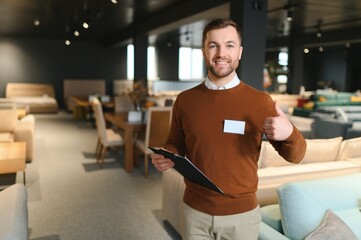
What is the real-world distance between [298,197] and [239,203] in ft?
1.66

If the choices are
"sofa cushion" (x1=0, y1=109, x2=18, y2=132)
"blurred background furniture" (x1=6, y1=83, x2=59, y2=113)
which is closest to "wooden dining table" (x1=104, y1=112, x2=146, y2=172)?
"sofa cushion" (x1=0, y1=109, x2=18, y2=132)

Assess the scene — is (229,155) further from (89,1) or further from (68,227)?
(89,1)

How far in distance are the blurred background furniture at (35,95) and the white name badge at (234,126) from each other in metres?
10.6

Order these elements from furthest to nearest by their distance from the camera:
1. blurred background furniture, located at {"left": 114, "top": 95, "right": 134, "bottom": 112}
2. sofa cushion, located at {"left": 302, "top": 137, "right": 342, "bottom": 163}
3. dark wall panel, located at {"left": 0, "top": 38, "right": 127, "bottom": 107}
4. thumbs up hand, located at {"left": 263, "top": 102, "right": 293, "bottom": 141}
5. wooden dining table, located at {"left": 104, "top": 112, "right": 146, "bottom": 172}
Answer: dark wall panel, located at {"left": 0, "top": 38, "right": 127, "bottom": 107} → blurred background furniture, located at {"left": 114, "top": 95, "right": 134, "bottom": 112} → wooden dining table, located at {"left": 104, "top": 112, "right": 146, "bottom": 172} → sofa cushion, located at {"left": 302, "top": 137, "right": 342, "bottom": 163} → thumbs up hand, located at {"left": 263, "top": 102, "right": 293, "bottom": 141}

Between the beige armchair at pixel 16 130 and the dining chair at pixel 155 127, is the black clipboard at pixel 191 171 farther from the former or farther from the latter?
the beige armchair at pixel 16 130

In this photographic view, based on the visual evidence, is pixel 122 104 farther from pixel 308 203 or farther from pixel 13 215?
pixel 308 203

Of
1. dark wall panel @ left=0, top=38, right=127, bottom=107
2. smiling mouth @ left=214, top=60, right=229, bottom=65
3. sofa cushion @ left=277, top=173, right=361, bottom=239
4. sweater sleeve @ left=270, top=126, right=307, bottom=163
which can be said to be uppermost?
dark wall panel @ left=0, top=38, right=127, bottom=107

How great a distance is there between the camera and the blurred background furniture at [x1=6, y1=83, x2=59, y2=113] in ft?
35.5

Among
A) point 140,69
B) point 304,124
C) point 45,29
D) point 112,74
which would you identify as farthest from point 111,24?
point 304,124

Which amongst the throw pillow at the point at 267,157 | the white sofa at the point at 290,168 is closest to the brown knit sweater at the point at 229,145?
the white sofa at the point at 290,168

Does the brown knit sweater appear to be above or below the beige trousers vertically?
above

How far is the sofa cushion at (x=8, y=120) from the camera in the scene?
5.24m

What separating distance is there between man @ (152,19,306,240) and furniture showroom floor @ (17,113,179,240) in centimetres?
165

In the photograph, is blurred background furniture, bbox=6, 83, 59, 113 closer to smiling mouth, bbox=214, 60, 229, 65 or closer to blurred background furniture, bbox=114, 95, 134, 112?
blurred background furniture, bbox=114, 95, 134, 112
